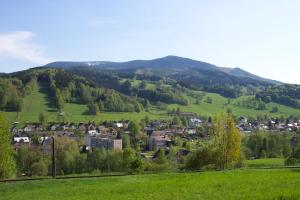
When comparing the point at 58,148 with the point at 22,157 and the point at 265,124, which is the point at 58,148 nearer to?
the point at 22,157

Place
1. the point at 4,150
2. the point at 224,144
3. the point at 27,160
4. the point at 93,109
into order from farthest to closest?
the point at 93,109 → the point at 27,160 → the point at 224,144 → the point at 4,150

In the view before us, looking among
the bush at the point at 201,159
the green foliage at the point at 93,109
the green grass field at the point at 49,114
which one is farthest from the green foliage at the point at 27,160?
the green foliage at the point at 93,109

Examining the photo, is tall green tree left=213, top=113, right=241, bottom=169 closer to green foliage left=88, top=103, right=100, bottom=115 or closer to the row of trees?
the row of trees

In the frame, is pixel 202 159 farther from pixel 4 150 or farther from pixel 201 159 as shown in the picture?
pixel 4 150

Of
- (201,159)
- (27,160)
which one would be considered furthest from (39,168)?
(201,159)

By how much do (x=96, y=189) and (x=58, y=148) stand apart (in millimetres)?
68430

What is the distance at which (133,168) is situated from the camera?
59438 mm

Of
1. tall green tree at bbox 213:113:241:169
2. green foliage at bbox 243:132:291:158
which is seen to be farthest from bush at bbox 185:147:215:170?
green foliage at bbox 243:132:291:158

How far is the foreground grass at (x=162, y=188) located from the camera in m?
21.6

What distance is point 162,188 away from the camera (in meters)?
25.8

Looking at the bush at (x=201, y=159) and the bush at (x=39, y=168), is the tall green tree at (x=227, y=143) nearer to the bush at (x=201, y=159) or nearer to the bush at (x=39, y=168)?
the bush at (x=201, y=159)

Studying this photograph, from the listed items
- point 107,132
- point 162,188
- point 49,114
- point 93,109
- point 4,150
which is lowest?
point 107,132

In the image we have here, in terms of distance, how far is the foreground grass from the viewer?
70.9ft

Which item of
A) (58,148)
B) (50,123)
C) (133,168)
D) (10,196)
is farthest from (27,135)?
(10,196)
